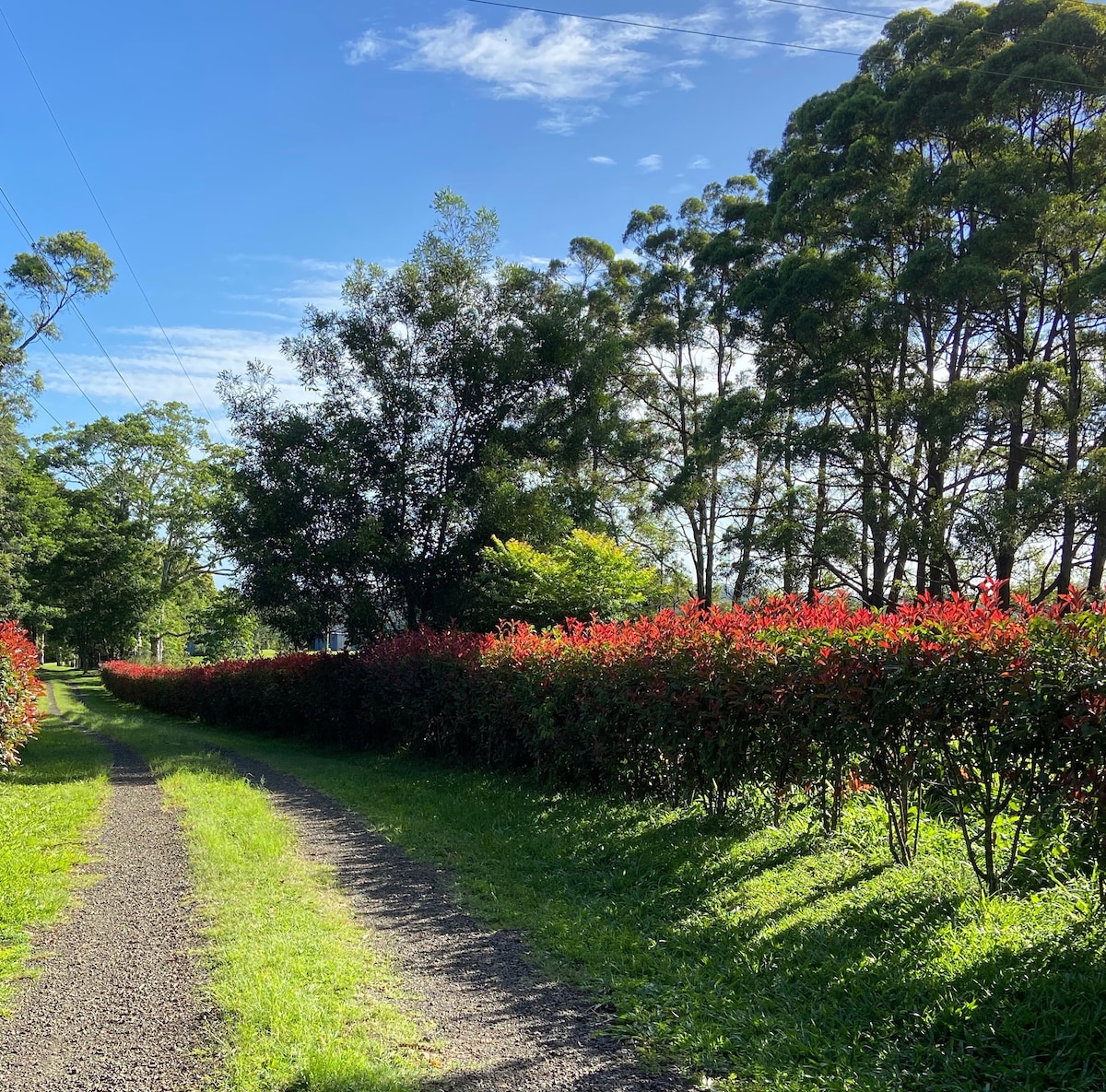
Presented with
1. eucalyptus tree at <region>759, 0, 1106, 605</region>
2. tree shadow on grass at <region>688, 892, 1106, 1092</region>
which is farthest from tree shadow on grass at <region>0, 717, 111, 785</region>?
eucalyptus tree at <region>759, 0, 1106, 605</region>

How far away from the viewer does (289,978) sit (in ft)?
11.0

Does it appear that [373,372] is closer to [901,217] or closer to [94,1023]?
[901,217]

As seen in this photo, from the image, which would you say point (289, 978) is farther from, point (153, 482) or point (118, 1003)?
point (153, 482)

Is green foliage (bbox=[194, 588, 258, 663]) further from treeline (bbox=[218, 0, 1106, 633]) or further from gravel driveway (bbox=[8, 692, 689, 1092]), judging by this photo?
gravel driveway (bbox=[8, 692, 689, 1092])

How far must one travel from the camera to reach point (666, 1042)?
2938mm

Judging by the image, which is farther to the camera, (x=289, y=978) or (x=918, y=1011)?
(x=289, y=978)

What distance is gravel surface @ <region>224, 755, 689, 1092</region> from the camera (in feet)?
8.94

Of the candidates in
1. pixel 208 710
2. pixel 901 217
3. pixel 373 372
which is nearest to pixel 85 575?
pixel 208 710

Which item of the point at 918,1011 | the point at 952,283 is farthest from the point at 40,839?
the point at 952,283

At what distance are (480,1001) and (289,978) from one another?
33.3 inches

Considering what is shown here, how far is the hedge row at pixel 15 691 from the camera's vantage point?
26.3 feet

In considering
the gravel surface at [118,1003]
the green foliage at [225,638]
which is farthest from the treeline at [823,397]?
the green foliage at [225,638]

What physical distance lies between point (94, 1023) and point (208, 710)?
19.2 meters

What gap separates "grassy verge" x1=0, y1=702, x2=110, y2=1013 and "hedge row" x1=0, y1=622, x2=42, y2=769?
19.0 inches
